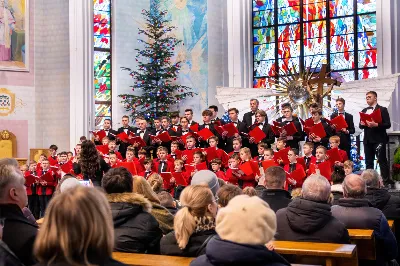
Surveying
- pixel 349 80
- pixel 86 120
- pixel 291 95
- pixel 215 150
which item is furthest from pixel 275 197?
pixel 86 120

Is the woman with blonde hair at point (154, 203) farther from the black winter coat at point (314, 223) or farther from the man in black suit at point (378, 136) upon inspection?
the man in black suit at point (378, 136)

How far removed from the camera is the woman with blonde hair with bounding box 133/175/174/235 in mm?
4547

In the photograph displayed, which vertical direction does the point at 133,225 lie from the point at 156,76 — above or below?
below

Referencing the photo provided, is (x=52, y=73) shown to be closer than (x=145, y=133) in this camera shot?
No

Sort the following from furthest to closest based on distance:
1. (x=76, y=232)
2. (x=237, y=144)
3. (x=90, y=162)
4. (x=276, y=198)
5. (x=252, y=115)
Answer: (x=252, y=115), (x=237, y=144), (x=90, y=162), (x=276, y=198), (x=76, y=232)

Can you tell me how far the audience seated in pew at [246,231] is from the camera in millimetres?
2420

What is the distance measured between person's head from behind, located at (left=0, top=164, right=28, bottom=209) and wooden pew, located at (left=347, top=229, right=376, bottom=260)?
245cm

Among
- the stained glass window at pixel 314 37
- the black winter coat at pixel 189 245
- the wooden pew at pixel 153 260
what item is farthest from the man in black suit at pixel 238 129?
the wooden pew at pixel 153 260

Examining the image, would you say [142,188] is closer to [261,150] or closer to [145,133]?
[261,150]

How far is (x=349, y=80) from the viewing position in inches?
563

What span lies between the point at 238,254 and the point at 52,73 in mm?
14178

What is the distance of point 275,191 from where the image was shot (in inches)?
200

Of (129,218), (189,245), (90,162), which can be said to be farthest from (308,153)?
(189,245)

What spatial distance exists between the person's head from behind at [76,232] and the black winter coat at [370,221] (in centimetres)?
327
